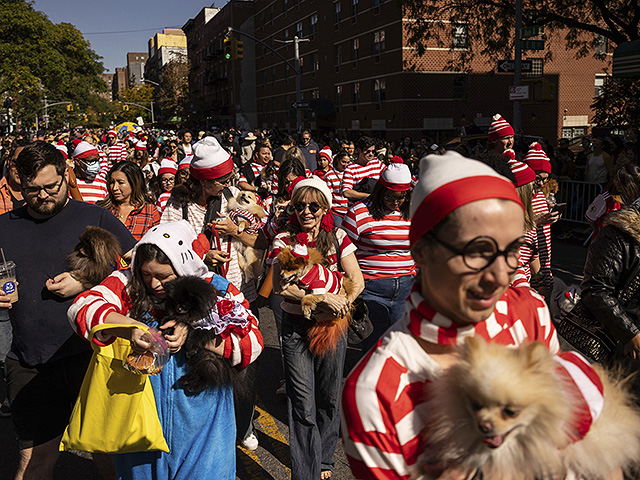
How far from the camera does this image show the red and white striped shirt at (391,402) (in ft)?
4.57

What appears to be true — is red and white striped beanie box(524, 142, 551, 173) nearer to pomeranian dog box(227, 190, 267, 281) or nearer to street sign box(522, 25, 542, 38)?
pomeranian dog box(227, 190, 267, 281)

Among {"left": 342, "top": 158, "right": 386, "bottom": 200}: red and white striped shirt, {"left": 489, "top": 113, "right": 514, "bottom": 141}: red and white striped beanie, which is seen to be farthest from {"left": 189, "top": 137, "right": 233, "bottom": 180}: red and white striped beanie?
{"left": 489, "top": 113, "right": 514, "bottom": 141}: red and white striped beanie

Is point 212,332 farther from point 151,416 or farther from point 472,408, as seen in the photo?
point 472,408

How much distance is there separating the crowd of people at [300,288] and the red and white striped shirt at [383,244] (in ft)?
0.04

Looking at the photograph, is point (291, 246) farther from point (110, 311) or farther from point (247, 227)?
point (110, 311)

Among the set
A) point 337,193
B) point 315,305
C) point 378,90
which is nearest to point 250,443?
point 315,305

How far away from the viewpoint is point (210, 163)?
442 cm

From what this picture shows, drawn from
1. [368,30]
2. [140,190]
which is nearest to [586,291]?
[140,190]

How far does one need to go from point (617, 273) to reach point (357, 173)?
229 inches

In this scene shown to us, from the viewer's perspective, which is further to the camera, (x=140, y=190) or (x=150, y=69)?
(x=150, y=69)

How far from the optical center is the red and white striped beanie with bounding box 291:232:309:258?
3.67 meters

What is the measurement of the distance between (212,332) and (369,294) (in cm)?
222

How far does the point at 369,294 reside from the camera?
15.1 feet

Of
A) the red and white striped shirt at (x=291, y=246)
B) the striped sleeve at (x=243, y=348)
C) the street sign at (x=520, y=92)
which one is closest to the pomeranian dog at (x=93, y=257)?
the striped sleeve at (x=243, y=348)
